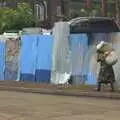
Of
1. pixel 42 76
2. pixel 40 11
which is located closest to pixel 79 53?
pixel 42 76

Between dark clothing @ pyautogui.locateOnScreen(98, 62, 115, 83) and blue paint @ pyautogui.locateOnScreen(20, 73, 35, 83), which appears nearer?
dark clothing @ pyautogui.locateOnScreen(98, 62, 115, 83)

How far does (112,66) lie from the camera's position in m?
22.6

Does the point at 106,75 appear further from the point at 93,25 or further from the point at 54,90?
the point at 93,25

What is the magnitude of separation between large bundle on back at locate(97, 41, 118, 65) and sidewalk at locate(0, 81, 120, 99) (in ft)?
3.99

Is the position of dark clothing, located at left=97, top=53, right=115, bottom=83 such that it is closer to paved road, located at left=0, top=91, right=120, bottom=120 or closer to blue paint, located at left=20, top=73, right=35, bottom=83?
paved road, located at left=0, top=91, right=120, bottom=120

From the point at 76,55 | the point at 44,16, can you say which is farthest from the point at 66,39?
the point at 44,16

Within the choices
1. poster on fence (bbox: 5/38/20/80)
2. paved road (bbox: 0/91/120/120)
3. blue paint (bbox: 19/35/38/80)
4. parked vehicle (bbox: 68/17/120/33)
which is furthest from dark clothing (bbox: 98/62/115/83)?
parked vehicle (bbox: 68/17/120/33)

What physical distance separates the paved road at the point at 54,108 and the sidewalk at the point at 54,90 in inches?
32.8

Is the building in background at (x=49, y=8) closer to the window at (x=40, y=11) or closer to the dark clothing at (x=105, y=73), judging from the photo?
the window at (x=40, y=11)

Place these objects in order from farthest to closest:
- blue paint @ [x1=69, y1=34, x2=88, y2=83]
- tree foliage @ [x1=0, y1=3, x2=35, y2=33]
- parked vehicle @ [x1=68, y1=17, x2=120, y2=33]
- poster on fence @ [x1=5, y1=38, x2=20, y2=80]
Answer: tree foliage @ [x1=0, y1=3, x2=35, y2=33]
parked vehicle @ [x1=68, y1=17, x2=120, y2=33]
poster on fence @ [x1=5, y1=38, x2=20, y2=80]
blue paint @ [x1=69, y1=34, x2=88, y2=83]

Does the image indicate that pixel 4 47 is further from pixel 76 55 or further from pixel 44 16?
pixel 44 16

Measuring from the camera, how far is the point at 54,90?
881 inches

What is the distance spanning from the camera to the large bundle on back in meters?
21.8

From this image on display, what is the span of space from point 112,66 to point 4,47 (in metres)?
7.40
